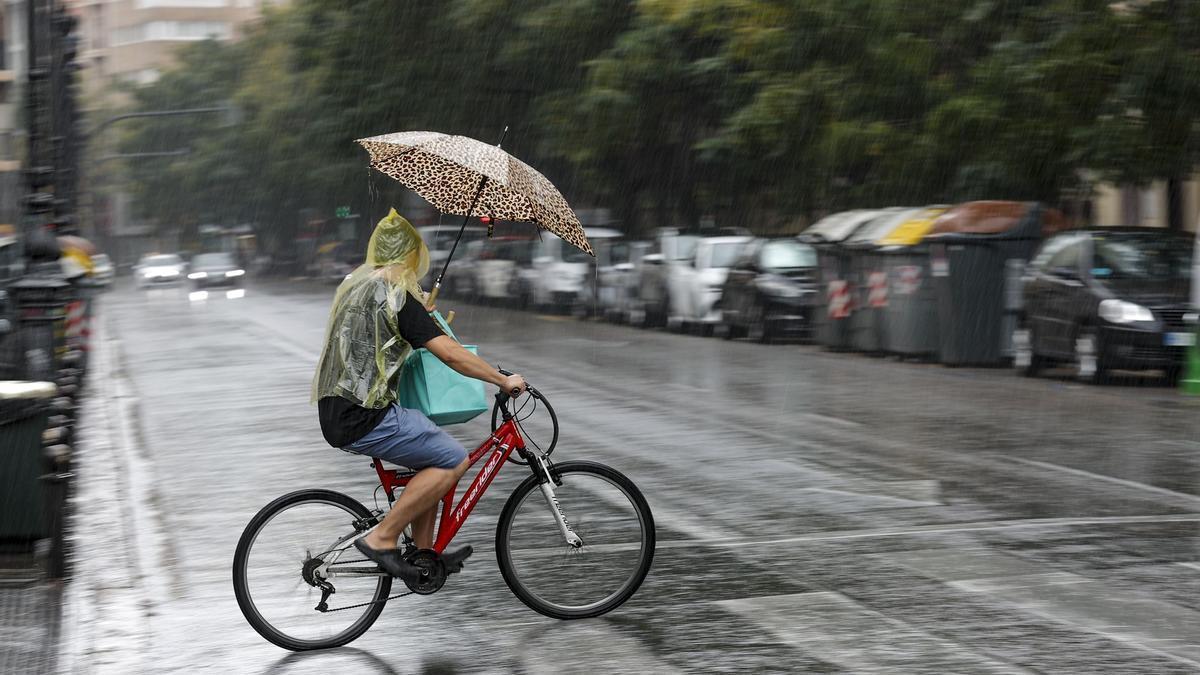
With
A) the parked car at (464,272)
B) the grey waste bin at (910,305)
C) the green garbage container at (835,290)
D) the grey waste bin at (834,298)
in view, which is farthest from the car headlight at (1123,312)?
the parked car at (464,272)

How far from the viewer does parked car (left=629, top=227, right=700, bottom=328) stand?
29031 mm

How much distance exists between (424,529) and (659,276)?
2314cm

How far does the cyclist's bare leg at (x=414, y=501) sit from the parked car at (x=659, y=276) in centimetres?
2234

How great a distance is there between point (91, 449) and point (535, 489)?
25.7ft

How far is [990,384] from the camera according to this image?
17.5 metres

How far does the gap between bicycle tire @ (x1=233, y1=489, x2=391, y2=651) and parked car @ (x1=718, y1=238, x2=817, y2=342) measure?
1829 centimetres

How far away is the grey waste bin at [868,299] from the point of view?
21703 mm

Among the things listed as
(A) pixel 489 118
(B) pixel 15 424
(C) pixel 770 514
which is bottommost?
(C) pixel 770 514

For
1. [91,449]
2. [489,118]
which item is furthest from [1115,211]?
[91,449]

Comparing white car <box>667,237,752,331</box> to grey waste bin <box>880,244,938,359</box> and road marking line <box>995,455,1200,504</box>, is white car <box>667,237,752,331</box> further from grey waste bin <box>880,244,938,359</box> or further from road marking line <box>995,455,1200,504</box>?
road marking line <box>995,455,1200,504</box>

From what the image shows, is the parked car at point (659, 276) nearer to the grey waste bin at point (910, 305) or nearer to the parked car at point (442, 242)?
the grey waste bin at point (910, 305)

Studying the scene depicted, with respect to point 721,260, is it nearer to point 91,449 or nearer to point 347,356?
point 91,449

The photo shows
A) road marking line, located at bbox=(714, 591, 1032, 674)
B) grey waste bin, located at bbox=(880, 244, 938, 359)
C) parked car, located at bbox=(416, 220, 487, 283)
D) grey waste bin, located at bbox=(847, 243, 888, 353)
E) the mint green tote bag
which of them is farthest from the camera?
parked car, located at bbox=(416, 220, 487, 283)

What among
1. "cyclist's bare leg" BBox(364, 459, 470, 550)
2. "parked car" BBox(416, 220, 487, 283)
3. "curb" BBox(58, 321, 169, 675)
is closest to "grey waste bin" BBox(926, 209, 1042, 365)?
"curb" BBox(58, 321, 169, 675)
